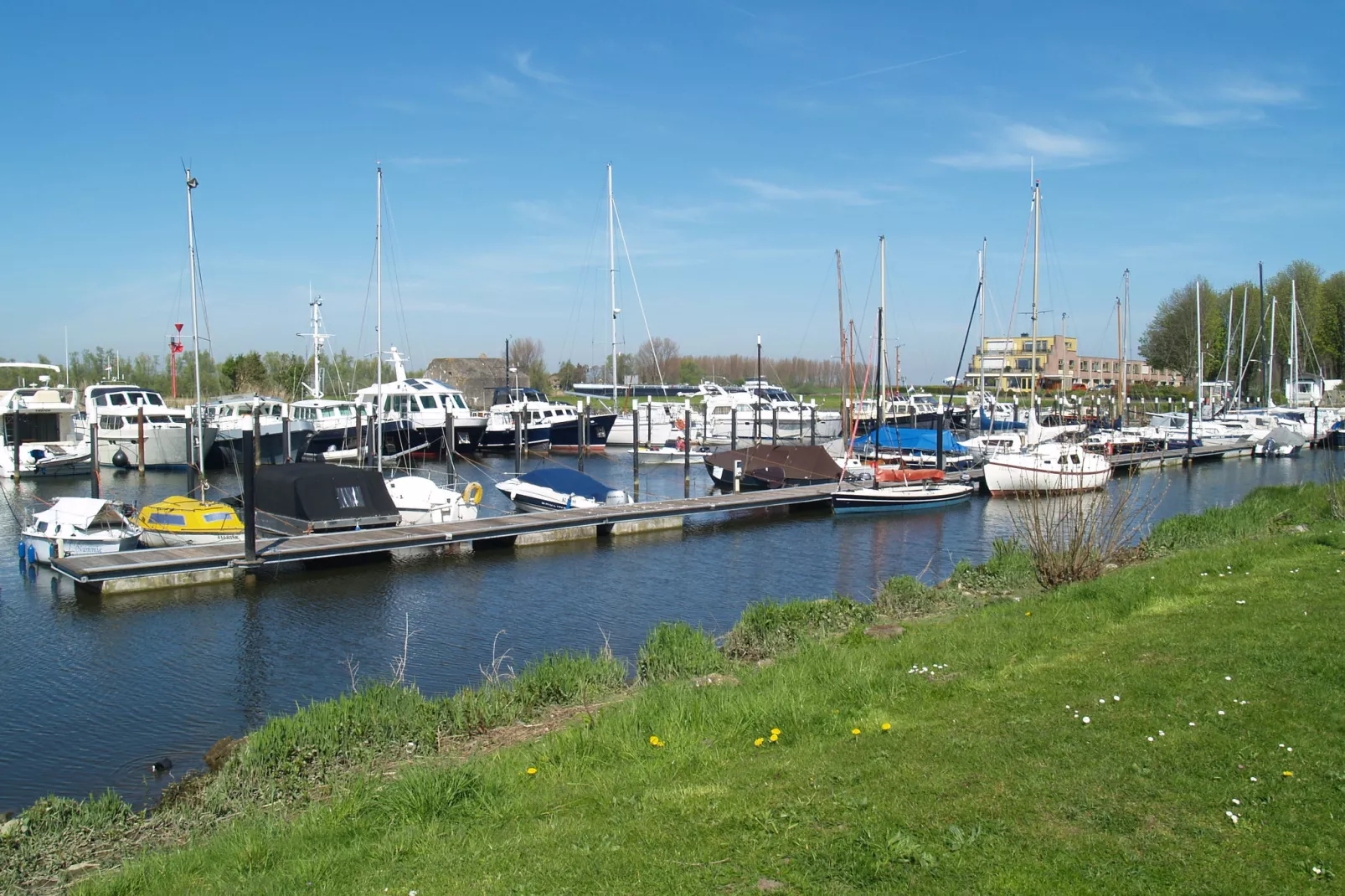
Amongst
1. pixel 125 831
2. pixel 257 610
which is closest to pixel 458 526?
pixel 257 610

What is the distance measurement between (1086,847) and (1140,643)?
525 centimetres

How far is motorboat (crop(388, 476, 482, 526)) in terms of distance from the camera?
97.9ft

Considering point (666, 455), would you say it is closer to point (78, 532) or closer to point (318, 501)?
point (318, 501)

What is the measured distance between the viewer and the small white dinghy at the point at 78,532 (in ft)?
80.1

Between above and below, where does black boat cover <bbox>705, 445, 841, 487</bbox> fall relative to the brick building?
below

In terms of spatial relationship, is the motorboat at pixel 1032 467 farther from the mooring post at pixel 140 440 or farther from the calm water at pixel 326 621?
the mooring post at pixel 140 440

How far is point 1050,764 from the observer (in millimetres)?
7141

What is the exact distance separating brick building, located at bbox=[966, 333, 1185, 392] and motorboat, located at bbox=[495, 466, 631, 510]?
78629 millimetres

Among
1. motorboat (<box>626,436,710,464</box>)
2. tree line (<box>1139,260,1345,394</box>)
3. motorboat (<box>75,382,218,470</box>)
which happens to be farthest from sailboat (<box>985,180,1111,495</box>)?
tree line (<box>1139,260,1345,394</box>)

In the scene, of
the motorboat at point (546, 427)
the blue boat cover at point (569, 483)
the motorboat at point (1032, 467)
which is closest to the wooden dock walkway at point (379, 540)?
the blue boat cover at point (569, 483)

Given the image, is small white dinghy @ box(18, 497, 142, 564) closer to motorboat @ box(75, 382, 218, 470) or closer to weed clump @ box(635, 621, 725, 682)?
weed clump @ box(635, 621, 725, 682)

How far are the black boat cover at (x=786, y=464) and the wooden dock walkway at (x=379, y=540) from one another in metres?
4.68

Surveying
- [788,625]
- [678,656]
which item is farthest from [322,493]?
[678,656]

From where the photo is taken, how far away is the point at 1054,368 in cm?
12031
